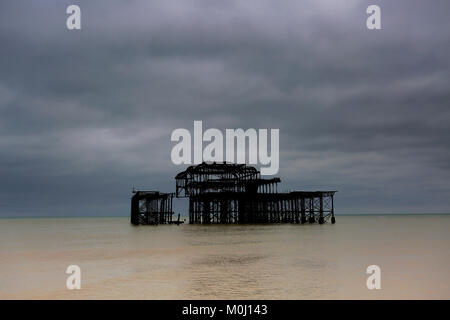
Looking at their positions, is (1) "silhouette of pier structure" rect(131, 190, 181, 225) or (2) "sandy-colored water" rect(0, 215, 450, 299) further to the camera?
(1) "silhouette of pier structure" rect(131, 190, 181, 225)

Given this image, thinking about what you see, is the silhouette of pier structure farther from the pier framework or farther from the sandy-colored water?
the sandy-colored water

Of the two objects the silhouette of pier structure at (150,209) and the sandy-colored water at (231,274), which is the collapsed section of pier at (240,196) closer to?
the silhouette of pier structure at (150,209)

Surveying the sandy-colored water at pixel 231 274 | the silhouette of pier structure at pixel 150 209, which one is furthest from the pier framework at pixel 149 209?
the sandy-colored water at pixel 231 274

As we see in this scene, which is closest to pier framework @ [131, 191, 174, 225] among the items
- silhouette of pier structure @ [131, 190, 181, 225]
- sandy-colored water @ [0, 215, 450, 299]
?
silhouette of pier structure @ [131, 190, 181, 225]

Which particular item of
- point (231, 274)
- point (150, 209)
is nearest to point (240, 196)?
point (150, 209)

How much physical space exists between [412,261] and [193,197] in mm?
41487

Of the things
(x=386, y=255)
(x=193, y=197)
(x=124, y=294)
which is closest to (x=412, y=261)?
(x=386, y=255)

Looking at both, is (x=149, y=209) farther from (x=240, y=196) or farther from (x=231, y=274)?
(x=231, y=274)

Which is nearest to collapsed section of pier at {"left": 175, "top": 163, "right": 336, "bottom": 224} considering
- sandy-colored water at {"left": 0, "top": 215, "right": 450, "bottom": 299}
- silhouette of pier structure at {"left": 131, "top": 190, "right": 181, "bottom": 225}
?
silhouette of pier structure at {"left": 131, "top": 190, "right": 181, "bottom": 225}

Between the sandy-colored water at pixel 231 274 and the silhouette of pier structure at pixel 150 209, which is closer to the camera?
the sandy-colored water at pixel 231 274

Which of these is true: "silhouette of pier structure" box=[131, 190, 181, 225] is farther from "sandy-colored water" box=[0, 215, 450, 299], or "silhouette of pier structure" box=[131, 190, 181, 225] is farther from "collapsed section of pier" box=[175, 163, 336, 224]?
"sandy-colored water" box=[0, 215, 450, 299]

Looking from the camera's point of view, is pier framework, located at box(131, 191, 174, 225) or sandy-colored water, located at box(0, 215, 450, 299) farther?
pier framework, located at box(131, 191, 174, 225)

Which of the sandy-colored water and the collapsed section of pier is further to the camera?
the collapsed section of pier
